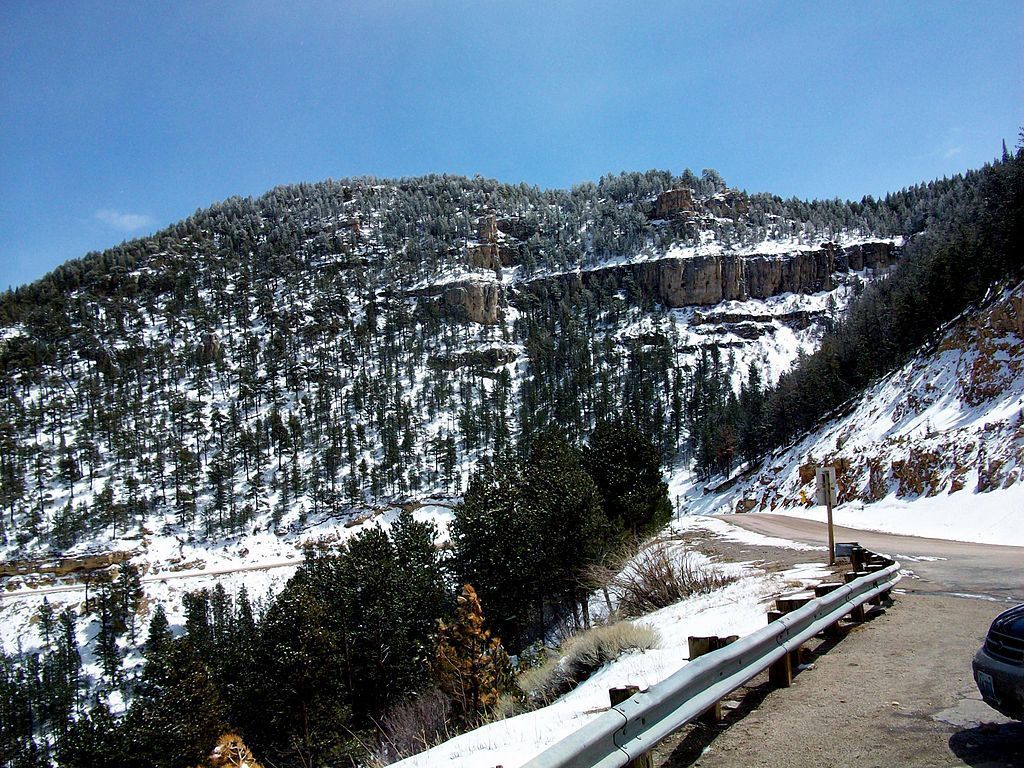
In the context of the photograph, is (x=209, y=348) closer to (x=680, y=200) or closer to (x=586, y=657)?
(x=680, y=200)

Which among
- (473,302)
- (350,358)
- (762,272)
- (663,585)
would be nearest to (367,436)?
(350,358)

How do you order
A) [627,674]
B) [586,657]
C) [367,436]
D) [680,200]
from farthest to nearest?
[680,200]
[367,436]
[586,657]
[627,674]

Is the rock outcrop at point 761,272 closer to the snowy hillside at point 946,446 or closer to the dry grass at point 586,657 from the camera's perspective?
the snowy hillside at point 946,446

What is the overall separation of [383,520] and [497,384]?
53669mm

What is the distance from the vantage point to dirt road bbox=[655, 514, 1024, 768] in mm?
3557

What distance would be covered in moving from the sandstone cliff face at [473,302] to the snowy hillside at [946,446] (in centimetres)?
13319

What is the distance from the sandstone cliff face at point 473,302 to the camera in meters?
173

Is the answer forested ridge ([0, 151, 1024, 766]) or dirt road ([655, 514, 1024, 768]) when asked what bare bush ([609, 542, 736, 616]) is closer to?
forested ridge ([0, 151, 1024, 766])

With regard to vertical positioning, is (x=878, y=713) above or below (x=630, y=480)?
above

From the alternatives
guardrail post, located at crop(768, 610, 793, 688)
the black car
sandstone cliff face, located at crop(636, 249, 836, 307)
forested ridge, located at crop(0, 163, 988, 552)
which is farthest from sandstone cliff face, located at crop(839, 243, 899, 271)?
the black car

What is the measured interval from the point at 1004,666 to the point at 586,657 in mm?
4893

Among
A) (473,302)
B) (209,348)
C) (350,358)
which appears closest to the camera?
(350,358)

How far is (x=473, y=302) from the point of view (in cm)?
17412

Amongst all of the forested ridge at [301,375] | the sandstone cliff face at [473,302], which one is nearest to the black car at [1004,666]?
the forested ridge at [301,375]
